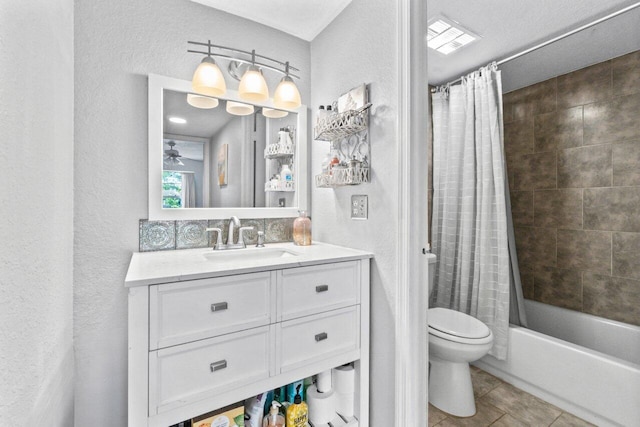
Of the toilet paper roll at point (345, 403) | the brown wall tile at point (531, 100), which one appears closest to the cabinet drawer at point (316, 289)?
the toilet paper roll at point (345, 403)

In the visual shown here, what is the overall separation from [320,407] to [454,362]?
835 mm

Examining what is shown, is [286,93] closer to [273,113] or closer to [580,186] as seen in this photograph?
[273,113]

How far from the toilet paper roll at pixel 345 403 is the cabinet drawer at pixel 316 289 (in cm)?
46

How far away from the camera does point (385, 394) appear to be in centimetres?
127

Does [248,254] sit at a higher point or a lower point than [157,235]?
lower

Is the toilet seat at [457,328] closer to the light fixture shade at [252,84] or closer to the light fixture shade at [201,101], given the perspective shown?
the light fixture shade at [252,84]

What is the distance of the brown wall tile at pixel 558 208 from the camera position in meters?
2.06

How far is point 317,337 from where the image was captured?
3.85 feet

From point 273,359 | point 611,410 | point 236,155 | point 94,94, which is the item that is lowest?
point 611,410

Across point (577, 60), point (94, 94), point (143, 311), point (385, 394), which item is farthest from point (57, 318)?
point (577, 60)

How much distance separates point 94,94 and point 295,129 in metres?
0.99

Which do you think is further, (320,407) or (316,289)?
(320,407)

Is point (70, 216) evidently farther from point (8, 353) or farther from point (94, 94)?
point (8, 353)

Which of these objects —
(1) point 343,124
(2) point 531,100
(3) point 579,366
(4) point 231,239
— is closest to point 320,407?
(4) point 231,239
